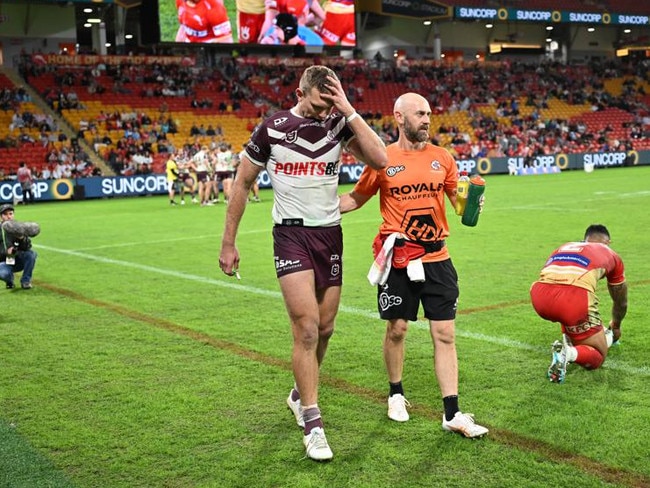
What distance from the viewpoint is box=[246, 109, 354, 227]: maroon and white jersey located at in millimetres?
4770

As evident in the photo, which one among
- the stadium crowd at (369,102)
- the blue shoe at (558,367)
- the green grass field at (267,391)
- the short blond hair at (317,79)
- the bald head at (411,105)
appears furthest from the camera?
the stadium crowd at (369,102)

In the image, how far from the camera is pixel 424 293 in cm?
514

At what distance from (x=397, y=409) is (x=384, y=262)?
93cm

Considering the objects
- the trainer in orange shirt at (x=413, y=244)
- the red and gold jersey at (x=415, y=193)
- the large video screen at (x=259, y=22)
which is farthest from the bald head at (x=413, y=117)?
the large video screen at (x=259, y=22)

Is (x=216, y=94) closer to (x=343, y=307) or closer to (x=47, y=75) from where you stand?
(x=47, y=75)

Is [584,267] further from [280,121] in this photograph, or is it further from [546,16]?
[546,16]

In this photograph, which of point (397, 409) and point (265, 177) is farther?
point (265, 177)

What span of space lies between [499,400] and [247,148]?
2.34 m

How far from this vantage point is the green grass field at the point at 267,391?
14.4 ft

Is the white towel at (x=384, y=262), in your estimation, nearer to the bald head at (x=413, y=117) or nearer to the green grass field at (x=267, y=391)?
the bald head at (x=413, y=117)

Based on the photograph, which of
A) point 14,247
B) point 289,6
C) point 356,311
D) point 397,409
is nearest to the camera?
point 397,409

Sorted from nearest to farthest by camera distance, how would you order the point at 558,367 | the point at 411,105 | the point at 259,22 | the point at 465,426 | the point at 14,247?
1. the point at 465,426
2. the point at 411,105
3. the point at 558,367
4. the point at 14,247
5. the point at 259,22

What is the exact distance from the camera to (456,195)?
529 cm

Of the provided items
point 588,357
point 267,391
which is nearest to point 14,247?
point 267,391
